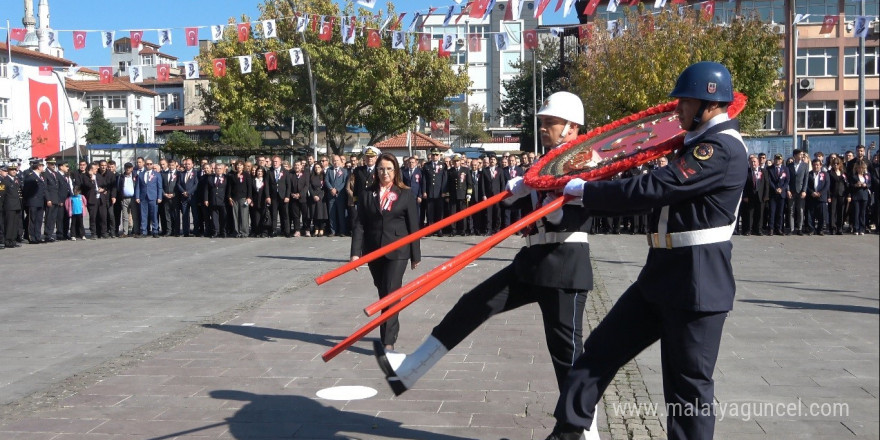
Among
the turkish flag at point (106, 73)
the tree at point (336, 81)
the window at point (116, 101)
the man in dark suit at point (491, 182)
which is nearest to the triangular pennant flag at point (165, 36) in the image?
the turkish flag at point (106, 73)

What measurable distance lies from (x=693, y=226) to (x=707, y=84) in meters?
0.62

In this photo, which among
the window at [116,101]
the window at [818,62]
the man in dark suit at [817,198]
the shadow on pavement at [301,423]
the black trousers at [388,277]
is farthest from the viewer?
the window at [116,101]

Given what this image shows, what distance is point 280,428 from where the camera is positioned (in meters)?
5.61

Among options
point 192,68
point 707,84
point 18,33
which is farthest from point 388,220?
point 192,68

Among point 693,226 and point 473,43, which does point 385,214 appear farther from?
point 473,43

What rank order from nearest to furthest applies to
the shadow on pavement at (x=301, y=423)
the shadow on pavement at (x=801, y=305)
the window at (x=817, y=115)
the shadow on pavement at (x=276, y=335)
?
the shadow on pavement at (x=301, y=423) < the shadow on pavement at (x=276, y=335) < the shadow on pavement at (x=801, y=305) < the window at (x=817, y=115)

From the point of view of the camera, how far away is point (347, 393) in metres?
6.54

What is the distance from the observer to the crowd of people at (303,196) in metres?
21.2

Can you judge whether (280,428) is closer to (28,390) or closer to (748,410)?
(28,390)

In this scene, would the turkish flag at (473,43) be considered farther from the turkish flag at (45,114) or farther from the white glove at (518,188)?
the turkish flag at (45,114)

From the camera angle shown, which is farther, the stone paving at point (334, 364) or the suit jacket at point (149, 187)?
the suit jacket at point (149, 187)

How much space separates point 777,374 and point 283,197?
16.7 metres

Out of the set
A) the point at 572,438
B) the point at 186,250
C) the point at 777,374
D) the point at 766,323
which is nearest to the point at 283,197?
the point at 186,250

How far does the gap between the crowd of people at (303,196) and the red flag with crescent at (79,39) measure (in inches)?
133
